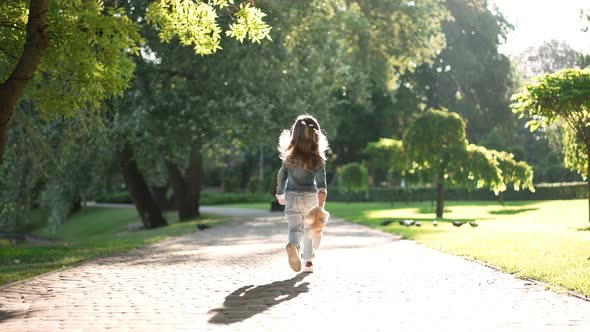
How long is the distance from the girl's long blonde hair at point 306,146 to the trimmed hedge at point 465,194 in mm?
34499

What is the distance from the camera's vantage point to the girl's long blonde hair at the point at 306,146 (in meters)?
9.01

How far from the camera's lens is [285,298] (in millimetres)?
7398

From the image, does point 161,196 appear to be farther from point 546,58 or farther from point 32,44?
point 32,44

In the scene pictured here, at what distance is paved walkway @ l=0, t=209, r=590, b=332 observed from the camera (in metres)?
6.02

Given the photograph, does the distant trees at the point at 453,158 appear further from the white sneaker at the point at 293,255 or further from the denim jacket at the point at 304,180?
the white sneaker at the point at 293,255

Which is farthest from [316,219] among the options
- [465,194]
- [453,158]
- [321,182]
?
[465,194]

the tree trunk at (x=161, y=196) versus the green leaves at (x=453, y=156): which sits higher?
the green leaves at (x=453, y=156)

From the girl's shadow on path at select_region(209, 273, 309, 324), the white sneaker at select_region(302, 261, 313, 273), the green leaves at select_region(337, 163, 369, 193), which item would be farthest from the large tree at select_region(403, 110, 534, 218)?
the green leaves at select_region(337, 163, 369, 193)

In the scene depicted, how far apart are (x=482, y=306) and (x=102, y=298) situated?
12.4 feet

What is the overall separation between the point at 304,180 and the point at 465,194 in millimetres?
43866

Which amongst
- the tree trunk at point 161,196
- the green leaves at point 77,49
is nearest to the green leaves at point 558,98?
the green leaves at point 77,49

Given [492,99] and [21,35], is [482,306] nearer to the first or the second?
[21,35]

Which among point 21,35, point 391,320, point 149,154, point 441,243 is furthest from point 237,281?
point 149,154

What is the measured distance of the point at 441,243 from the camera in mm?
14531
